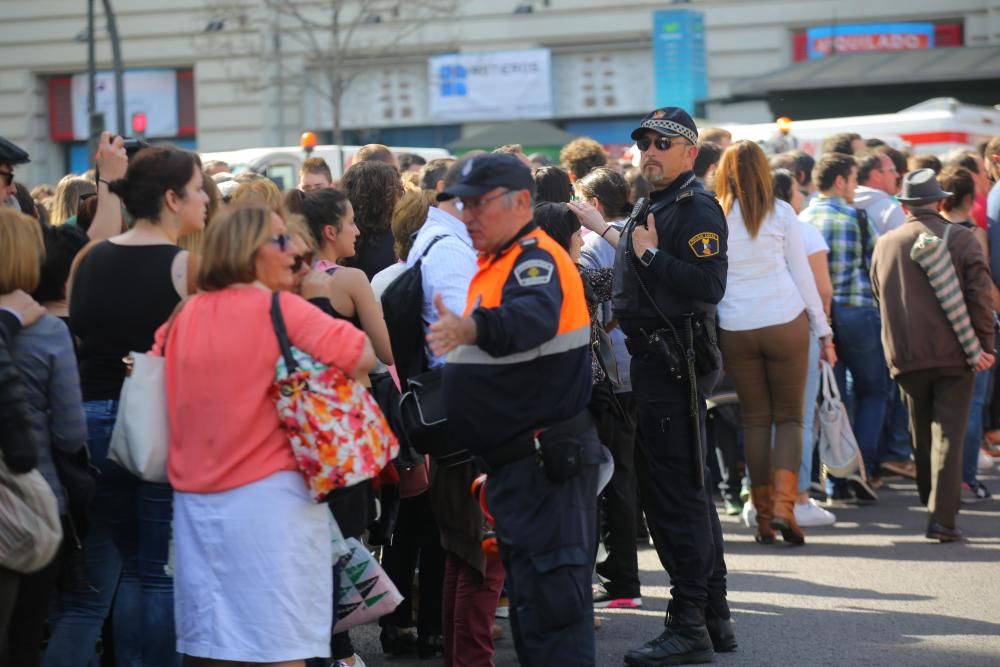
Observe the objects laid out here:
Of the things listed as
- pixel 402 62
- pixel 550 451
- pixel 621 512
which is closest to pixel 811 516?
pixel 621 512

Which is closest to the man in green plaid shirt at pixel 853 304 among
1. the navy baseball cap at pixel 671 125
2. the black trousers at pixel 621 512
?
the black trousers at pixel 621 512

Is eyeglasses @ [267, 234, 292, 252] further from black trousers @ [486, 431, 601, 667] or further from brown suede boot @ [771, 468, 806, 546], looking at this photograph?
brown suede boot @ [771, 468, 806, 546]

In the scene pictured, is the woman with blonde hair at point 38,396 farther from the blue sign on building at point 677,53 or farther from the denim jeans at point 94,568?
the blue sign on building at point 677,53

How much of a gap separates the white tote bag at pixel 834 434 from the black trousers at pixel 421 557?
3635mm

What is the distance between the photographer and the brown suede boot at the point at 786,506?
855 cm

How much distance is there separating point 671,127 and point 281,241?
222 centimetres

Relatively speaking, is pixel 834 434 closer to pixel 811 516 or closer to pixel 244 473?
pixel 811 516

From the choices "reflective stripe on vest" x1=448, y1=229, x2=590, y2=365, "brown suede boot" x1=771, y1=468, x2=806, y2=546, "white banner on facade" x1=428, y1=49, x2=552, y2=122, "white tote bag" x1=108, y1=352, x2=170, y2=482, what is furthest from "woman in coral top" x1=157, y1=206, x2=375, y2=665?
"white banner on facade" x1=428, y1=49, x2=552, y2=122

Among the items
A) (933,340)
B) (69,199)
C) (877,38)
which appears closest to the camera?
(69,199)

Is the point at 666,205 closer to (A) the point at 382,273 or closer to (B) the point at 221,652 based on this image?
(A) the point at 382,273

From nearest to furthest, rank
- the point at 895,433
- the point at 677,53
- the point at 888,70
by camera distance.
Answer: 1. the point at 895,433
2. the point at 888,70
3. the point at 677,53

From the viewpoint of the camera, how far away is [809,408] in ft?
30.8

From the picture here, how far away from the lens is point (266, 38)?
3098 centimetres

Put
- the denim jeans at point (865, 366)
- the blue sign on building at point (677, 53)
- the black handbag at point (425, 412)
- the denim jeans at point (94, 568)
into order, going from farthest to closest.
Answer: the blue sign on building at point (677, 53)
the denim jeans at point (865, 366)
the black handbag at point (425, 412)
the denim jeans at point (94, 568)
